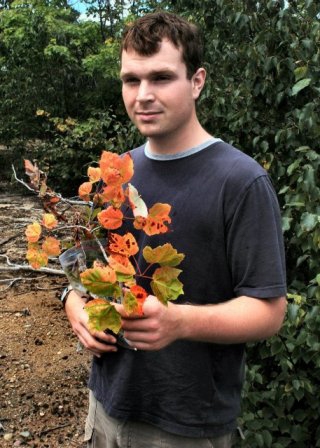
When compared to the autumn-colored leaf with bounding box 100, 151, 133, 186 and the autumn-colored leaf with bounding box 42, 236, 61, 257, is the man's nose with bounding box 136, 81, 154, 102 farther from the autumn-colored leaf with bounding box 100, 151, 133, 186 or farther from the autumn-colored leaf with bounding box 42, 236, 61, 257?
the autumn-colored leaf with bounding box 42, 236, 61, 257

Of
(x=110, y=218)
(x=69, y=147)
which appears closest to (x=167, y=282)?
(x=110, y=218)

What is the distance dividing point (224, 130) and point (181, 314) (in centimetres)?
188

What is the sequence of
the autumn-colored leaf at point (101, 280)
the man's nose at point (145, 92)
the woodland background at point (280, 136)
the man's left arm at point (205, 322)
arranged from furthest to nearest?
the woodland background at point (280, 136) < the man's nose at point (145, 92) < the man's left arm at point (205, 322) < the autumn-colored leaf at point (101, 280)

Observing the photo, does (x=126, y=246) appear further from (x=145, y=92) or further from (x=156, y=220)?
(x=145, y=92)

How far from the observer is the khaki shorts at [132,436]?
1.16 metres

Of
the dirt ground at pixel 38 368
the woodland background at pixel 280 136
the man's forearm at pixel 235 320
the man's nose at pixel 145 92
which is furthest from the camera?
the dirt ground at pixel 38 368

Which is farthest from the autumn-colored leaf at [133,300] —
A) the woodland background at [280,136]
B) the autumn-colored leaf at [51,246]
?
the woodland background at [280,136]

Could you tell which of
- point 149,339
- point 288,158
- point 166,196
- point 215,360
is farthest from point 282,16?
point 149,339

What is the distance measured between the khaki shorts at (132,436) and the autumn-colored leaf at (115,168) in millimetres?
665

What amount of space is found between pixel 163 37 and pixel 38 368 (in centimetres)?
274

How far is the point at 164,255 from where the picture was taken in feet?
2.45

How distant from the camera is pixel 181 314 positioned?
0.89m

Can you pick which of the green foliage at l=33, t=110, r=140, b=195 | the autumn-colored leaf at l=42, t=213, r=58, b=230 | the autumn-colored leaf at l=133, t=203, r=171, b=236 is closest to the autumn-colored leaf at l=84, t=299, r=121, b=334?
the autumn-colored leaf at l=133, t=203, r=171, b=236

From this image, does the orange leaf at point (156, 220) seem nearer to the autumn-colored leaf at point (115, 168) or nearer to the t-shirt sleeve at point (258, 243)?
the autumn-colored leaf at point (115, 168)
